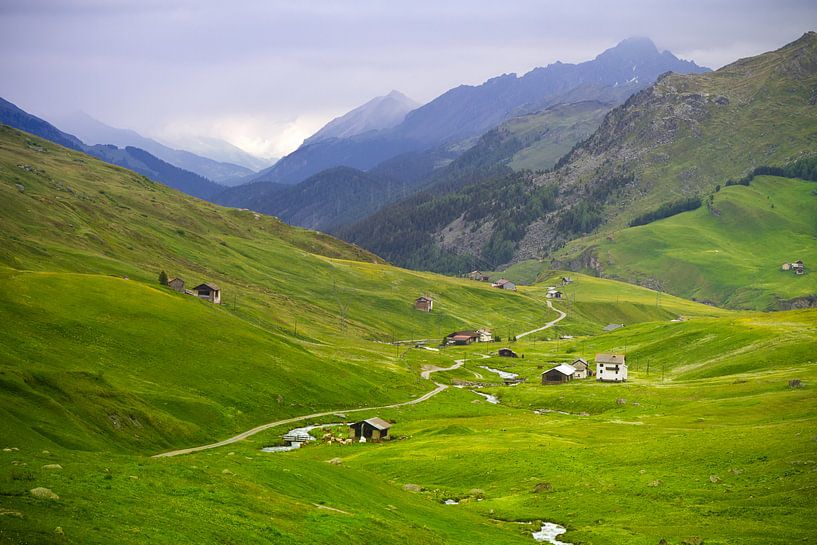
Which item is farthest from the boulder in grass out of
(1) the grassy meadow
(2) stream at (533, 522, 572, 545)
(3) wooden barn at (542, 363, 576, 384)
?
(3) wooden barn at (542, 363, 576, 384)

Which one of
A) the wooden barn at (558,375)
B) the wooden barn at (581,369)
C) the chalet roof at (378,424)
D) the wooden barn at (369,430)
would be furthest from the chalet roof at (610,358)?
the wooden barn at (369,430)

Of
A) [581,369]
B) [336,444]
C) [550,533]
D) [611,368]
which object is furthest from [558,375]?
[550,533]

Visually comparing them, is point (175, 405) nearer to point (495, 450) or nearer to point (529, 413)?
point (495, 450)

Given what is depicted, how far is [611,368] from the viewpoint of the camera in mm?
176500

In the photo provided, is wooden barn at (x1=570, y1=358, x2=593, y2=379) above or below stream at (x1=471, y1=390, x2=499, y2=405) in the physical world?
above

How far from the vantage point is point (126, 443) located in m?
77.8

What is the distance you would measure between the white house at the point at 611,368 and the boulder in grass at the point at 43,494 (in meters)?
150

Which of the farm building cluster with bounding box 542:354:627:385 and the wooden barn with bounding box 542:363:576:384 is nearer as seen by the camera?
the farm building cluster with bounding box 542:354:627:385

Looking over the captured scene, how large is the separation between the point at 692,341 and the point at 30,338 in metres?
150

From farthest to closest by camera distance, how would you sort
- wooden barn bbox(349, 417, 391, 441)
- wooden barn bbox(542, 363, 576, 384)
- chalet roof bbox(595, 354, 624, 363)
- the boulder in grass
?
1. wooden barn bbox(542, 363, 576, 384)
2. chalet roof bbox(595, 354, 624, 363)
3. wooden barn bbox(349, 417, 391, 441)
4. the boulder in grass

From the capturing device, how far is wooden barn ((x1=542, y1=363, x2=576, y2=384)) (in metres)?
185

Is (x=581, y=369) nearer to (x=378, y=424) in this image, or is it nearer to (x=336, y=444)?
(x=378, y=424)

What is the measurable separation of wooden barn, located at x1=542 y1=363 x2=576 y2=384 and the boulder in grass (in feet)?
510

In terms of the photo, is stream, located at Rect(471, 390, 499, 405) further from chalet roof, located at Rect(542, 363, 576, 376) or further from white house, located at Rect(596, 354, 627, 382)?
white house, located at Rect(596, 354, 627, 382)
